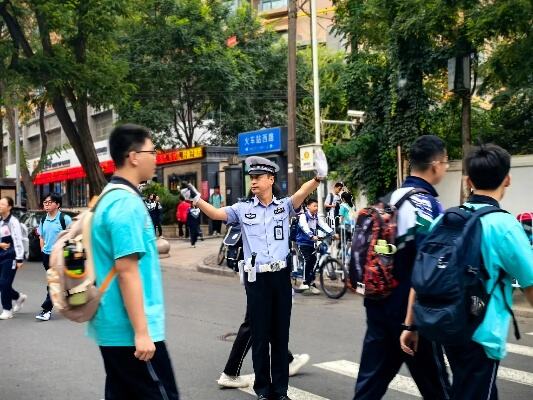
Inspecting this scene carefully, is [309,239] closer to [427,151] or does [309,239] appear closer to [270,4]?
[427,151]

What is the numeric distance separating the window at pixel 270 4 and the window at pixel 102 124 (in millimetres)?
14242

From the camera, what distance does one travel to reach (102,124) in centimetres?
4356

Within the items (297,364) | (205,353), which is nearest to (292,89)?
(205,353)

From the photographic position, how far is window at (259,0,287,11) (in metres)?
47.7

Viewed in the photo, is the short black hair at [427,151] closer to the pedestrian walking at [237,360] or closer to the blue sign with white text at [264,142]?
the pedestrian walking at [237,360]

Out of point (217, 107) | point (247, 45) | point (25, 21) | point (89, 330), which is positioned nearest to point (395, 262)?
point (89, 330)

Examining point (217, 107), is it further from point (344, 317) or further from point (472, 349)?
point (472, 349)

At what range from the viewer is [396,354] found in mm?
3992

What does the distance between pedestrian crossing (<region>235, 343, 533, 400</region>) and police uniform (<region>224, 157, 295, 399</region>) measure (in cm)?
46

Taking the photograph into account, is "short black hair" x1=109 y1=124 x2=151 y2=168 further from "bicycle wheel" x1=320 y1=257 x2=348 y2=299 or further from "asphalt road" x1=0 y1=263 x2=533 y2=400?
"bicycle wheel" x1=320 y1=257 x2=348 y2=299

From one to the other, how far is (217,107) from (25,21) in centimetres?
956

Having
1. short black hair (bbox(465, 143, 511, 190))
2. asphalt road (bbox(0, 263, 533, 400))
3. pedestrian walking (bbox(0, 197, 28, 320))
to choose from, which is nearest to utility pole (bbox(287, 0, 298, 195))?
asphalt road (bbox(0, 263, 533, 400))

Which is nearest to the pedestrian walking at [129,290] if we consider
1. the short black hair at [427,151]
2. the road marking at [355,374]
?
the short black hair at [427,151]

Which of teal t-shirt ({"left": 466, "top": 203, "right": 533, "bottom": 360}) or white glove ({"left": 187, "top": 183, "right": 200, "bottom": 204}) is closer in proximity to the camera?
teal t-shirt ({"left": 466, "top": 203, "right": 533, "bottom": 360})
